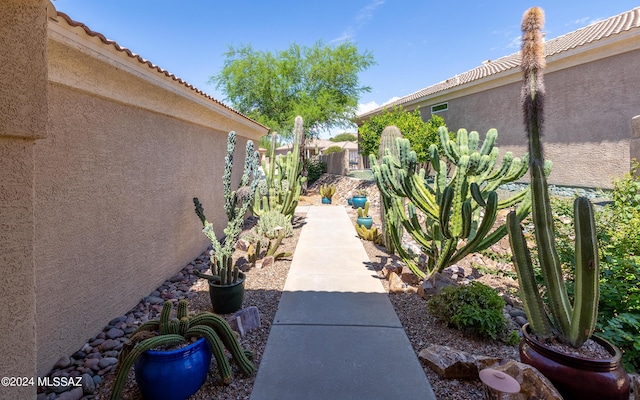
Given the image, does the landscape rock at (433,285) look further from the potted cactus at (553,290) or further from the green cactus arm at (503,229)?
the potted cactus at (553,290)

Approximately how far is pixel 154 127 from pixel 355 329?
443 cm

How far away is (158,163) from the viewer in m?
5.30

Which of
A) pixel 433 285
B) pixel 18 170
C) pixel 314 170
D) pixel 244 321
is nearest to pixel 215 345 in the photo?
pixel 244 321

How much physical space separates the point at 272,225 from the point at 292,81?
43.7ft

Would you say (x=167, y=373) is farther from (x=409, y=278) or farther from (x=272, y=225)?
(x=272, y=225)

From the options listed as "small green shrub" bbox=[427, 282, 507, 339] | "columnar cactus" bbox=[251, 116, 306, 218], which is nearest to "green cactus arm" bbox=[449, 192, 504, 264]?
"small green shrub" bbox=[427, 282, 507, 339]

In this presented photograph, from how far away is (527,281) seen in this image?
2883mm

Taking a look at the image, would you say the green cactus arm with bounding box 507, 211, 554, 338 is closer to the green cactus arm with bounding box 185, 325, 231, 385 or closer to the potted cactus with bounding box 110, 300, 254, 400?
the potted cactus with bounding box 110, 300, 254, 400

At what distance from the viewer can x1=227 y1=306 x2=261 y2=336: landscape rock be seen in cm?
390

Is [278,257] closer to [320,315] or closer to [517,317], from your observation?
[320,315]

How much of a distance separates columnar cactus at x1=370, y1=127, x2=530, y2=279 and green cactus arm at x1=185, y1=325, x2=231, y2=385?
10.4 ft

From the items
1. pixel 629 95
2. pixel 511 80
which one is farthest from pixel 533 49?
pixel 511 80

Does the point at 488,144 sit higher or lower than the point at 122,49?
lower

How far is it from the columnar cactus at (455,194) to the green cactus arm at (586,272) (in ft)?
3.96
